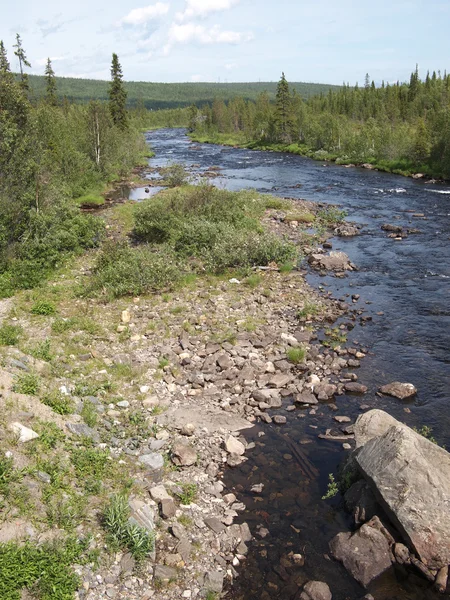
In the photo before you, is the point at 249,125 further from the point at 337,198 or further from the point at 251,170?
the point at 337,198

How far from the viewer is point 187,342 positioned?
52.3ft

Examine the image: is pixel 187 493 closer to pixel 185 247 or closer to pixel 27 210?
pixel 185 247

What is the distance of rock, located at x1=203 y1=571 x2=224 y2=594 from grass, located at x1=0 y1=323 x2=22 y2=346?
8935 millimetres

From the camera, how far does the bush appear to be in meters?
19.3

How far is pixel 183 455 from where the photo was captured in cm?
1069

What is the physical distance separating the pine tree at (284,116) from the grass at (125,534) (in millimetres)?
88471

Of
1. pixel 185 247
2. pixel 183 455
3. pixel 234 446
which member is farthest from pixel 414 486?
pixel 185 247

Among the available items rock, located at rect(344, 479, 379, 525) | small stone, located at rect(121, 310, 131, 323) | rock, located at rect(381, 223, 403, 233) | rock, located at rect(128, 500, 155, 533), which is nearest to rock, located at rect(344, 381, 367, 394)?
rock, located at rect(344, 479, 379, 525)

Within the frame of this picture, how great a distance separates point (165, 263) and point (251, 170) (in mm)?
42062

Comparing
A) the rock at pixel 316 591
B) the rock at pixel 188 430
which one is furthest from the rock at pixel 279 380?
the rock at pixel 316 591

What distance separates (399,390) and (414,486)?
5.35 m

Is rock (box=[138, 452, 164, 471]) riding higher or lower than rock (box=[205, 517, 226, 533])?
higher

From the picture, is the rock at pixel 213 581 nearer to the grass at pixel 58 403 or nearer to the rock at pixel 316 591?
the rock at pixel 316 591

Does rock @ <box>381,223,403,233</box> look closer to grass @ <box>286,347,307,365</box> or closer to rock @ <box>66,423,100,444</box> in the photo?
grass @ <box>286,347,307,365</box>
